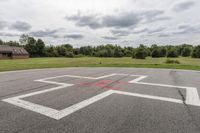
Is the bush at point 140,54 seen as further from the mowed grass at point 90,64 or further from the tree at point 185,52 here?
the tree at point 185,52

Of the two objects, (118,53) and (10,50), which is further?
(118,53)

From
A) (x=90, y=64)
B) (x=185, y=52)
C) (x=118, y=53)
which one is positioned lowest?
(x=90, y=64)

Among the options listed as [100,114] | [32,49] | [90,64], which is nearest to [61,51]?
[32,49]

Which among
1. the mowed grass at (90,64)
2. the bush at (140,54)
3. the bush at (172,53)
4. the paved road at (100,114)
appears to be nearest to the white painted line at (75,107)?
the paved road at (100,114)

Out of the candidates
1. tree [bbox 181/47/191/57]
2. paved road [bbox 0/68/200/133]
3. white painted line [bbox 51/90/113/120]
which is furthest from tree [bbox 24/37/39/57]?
tree [bbox 181/47/191/57]

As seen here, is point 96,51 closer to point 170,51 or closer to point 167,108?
point 170,51

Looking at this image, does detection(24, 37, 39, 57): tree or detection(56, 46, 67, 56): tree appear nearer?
detection(24, 37, 39, 57): tree

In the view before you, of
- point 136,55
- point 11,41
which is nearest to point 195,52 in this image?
point 136,55

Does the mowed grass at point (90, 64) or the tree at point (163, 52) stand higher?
the tree at point (163, 52)

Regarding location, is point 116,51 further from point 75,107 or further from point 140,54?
point 75,107

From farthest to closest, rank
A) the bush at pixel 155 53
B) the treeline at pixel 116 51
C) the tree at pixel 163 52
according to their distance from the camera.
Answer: the tree at pixel 163 52, the bush at pixel 155 53, the treeline at pixel 116 51

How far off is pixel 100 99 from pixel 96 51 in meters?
76.5

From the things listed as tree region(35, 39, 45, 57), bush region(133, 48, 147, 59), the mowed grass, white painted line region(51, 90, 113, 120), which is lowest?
white painted line region(51, 90, 113, 120)

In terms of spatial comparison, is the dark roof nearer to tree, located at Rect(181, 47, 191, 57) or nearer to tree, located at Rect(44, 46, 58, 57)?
tree, located at Rect(44, 46, 58, 57)
